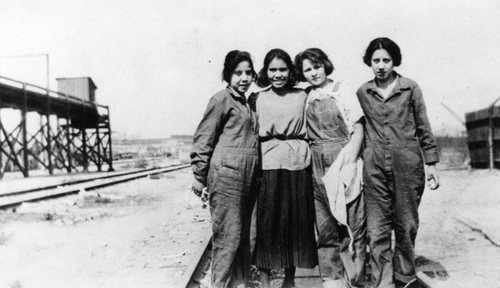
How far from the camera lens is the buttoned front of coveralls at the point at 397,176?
10.6 feet

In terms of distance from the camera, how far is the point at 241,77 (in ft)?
11.1

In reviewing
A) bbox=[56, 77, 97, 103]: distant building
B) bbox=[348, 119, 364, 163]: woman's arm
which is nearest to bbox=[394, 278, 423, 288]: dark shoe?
bbox=[348, 119, 364, 163]: woman's arm

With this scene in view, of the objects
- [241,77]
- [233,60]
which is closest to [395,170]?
[241,77]

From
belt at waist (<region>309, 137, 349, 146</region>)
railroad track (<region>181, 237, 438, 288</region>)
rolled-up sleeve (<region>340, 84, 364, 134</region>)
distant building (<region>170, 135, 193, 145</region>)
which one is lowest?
distant building (<region>170, 135, 193, 145</region>)

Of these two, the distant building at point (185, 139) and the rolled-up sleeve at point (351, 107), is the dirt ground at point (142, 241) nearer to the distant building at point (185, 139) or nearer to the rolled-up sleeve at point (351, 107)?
the rolled-up sleeve at point (351, 107)

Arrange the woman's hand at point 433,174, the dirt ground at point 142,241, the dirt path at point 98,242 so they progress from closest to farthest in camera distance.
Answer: the woman's hand at point 433,174, the dirt ground at point 142,241, the dirt path at point 98,242

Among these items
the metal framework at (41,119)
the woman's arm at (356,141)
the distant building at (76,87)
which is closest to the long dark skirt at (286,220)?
the woman's arm at (356,141)

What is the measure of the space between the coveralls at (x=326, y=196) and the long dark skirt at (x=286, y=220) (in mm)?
96

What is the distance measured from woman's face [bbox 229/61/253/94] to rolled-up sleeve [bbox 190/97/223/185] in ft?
0.69

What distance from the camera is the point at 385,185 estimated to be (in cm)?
326

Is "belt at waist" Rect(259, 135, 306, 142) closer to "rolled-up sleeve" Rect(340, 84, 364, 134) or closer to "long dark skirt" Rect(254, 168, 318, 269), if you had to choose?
"long dark skirt" Rect(254, 168, 318, 269)

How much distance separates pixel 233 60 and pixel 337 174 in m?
1.16

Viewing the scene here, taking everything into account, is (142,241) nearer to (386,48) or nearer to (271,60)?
(271,60)

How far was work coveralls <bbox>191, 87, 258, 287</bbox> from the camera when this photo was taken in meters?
3.24
